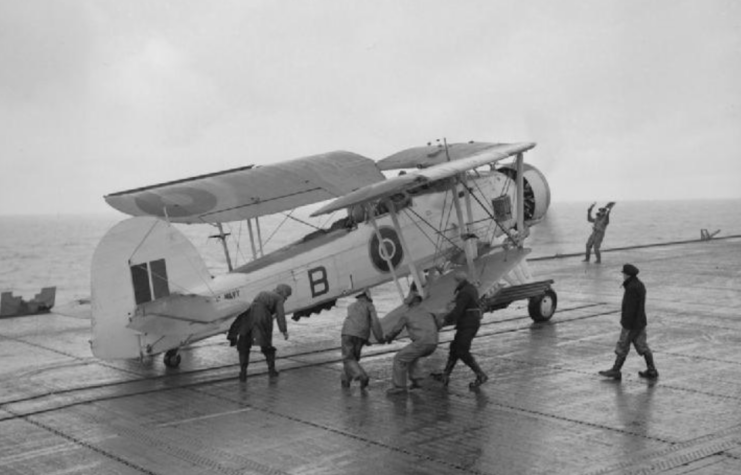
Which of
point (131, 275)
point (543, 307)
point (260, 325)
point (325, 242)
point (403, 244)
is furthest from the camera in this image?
point (543, 307)

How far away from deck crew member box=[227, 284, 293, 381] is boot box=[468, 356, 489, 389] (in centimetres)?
262

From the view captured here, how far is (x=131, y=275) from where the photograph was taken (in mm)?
12539

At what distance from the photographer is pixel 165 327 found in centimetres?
1243

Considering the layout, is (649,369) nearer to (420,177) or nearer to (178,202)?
(420,177)

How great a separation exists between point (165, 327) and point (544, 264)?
19.6 m

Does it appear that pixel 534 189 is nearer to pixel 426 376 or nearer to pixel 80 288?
pixel 426 376

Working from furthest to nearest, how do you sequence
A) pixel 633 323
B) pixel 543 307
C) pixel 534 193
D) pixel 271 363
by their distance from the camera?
pixel 534 193, pixel 543 307, pixel 271 363, pixel 633 323

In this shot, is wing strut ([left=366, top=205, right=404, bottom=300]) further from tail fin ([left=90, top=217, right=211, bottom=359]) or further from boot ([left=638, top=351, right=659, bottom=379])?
boot ([left=638, top=351, right=659, bottom=379])

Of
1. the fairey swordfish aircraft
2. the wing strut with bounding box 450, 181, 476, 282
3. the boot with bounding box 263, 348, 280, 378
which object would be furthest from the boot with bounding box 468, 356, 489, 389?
the wing strut with bounding box 450, 181, 476, 282

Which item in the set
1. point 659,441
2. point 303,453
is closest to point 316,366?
point 303,453

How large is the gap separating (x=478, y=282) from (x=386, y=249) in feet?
5.32

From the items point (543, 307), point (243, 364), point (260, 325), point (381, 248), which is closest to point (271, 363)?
point (243, 364)

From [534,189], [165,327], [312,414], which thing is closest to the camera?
[312,414]

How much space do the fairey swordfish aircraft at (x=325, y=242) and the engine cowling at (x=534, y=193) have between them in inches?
1.0
